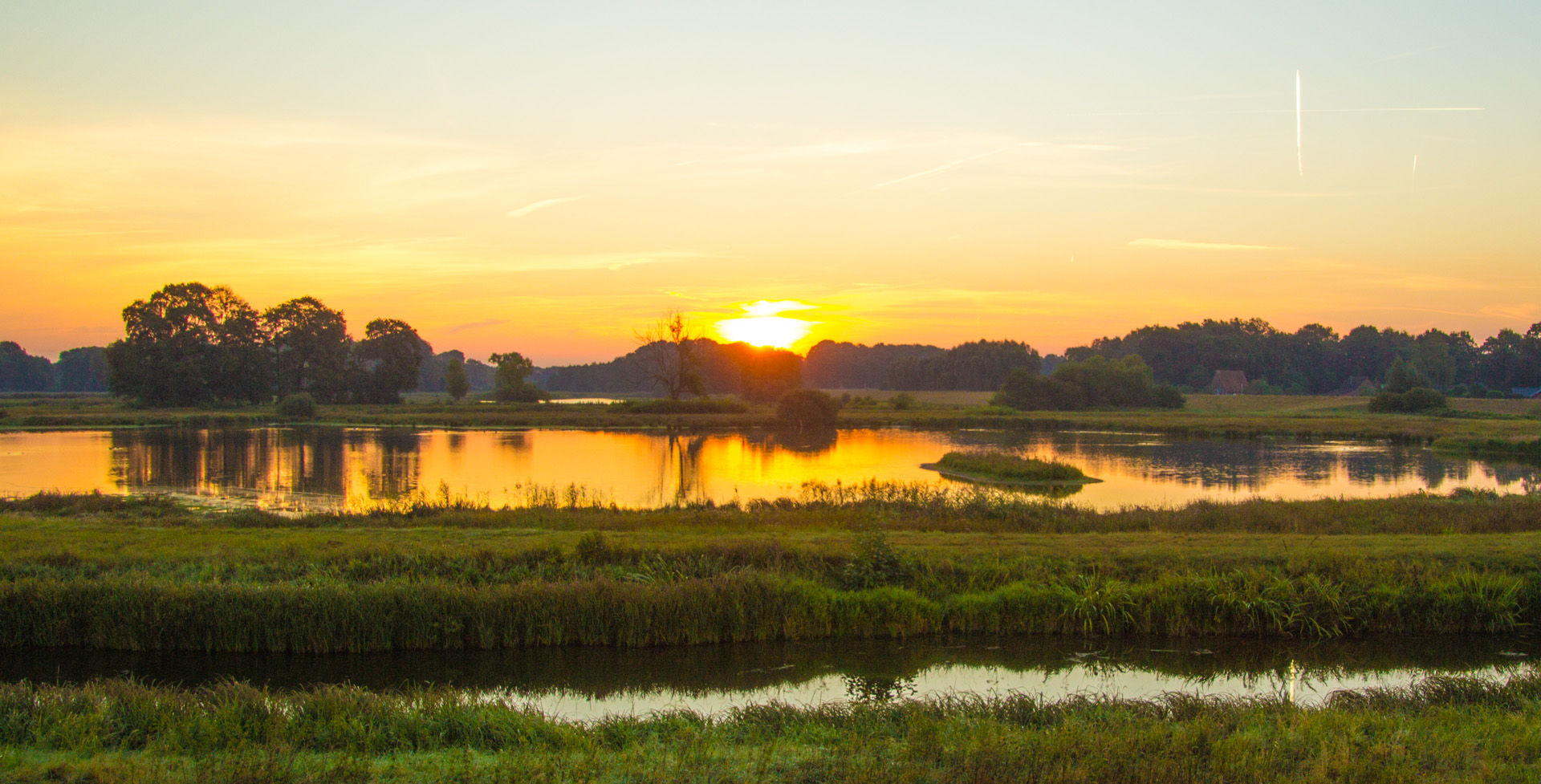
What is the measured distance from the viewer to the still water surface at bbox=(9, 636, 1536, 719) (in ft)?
33.5

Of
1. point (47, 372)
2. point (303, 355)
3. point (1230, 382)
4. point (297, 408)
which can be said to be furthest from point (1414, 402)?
point (47, 372)

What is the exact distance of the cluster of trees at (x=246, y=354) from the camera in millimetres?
72062

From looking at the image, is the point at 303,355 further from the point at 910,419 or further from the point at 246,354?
the point at 910,419

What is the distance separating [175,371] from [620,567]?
74.1m

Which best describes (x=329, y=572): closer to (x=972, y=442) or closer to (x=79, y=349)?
(x=972, y=442)

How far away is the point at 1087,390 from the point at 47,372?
16558 cm

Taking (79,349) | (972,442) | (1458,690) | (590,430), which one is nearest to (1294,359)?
(972,442)

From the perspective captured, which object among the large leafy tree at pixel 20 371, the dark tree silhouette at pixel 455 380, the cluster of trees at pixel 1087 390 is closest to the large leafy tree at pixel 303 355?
the dark tree silhouette at pixel 455 380

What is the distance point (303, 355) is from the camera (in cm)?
8012

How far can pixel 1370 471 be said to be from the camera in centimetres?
3241

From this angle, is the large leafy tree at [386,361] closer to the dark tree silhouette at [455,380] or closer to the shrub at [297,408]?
the dark tree silhouette at [455,380]

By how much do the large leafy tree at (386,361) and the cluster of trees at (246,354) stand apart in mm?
79

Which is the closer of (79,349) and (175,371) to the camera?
(175,371)

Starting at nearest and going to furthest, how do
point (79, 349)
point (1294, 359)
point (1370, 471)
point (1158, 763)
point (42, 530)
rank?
point (1158, 763)
point (42, 530)
point (1370, 471)
point (1294, 359)
point (79, 349)
